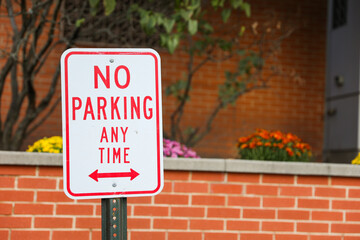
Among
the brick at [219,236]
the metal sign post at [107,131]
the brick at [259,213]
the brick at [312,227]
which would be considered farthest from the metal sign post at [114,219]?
the brick at [312,227]

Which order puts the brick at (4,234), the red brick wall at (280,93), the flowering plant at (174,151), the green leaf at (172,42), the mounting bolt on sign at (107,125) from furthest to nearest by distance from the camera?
the red brick wall at (280,93)
the green leaf at (172,42)
the flowering plant at (174,151)
the brick at (4,234)
the mounting bolt on sign at (107,125)

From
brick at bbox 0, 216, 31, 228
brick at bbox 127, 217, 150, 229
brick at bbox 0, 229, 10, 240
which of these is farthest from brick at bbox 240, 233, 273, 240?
brick at bbox 0, 229, 10, 240

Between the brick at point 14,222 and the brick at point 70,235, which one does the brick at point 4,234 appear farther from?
the brick at point 70,235

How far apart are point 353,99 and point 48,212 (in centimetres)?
413

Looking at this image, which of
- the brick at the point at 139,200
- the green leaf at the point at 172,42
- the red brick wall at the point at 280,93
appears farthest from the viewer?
the red brick wall at the point at 280,93

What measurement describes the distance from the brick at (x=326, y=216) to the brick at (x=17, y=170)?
6.97ft

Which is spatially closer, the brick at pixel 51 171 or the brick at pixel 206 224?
the brick at pixel 51 171

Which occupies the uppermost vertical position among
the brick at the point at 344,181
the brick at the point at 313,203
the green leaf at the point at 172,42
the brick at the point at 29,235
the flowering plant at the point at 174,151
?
the green leaf at the point at 172,42

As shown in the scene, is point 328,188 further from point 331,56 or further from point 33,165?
point 331,56

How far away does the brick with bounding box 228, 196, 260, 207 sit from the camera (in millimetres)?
4082

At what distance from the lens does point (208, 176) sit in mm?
4062

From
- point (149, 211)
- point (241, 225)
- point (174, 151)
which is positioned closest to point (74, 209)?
point (149, 211)

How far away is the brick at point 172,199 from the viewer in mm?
3994

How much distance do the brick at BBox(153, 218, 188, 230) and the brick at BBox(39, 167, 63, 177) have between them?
78 cm
